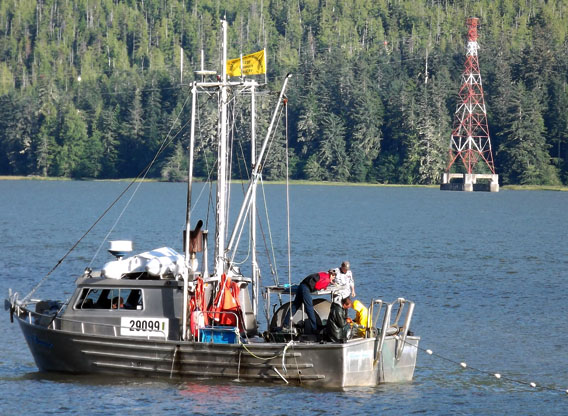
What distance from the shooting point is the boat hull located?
88.9 feet

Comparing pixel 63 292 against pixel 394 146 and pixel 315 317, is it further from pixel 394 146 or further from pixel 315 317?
pixel 394 146

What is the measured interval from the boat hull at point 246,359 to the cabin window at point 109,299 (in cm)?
84

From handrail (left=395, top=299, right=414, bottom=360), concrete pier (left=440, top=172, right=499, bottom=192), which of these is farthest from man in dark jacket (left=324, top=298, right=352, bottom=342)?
concrete pier (left=440, top=172, right=499, bottom=192)

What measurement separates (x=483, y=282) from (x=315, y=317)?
1080 inches

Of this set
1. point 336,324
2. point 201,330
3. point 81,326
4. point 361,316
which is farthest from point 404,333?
point 81,326

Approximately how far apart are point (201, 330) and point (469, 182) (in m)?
146

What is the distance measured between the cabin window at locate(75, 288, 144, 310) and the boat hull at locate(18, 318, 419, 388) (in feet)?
2.77

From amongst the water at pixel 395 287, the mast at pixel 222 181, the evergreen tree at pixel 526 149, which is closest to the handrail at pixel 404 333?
the water at pixel 395 287

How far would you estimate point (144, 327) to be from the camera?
1113 inches

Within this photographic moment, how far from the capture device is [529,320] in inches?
1644

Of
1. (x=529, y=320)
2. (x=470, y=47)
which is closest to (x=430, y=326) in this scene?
(x=529, y=320)

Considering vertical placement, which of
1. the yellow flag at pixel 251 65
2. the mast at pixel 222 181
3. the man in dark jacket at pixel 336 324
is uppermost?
the yellow flag at pixel 251 65

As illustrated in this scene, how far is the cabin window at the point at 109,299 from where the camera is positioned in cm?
2864

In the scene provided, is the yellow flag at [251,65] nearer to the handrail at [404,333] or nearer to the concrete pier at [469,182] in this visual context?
the handrail at [404,333]
